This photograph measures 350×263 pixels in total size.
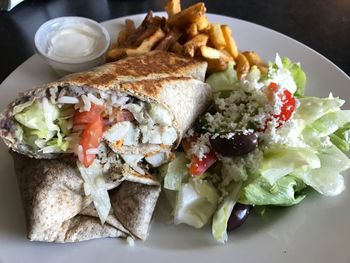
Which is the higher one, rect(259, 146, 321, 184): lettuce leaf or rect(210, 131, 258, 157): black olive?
rect(210, 131, 258, 157): black olive

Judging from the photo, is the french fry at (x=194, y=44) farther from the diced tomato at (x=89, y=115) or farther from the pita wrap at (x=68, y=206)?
the pita wrap at (x=68, y=206)

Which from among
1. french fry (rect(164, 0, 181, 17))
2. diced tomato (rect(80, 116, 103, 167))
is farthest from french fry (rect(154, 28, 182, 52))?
diced tomato (rect(80, 116, 103, 167))

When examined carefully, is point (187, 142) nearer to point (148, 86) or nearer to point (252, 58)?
point (148, 86)

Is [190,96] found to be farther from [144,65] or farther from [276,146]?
[276,146]

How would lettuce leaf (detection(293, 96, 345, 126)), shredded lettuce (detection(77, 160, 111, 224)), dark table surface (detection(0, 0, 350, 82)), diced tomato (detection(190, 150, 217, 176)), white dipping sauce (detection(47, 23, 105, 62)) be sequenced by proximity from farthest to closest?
dark table surface (detection(0, 0, 350, 82))
white dipping sauce (detection(47, 23, 105, 62))
lettuce leaf (detection(293, 96, 345, 126))
diced tomato (detection(190, 150, 217, 176))
shredded lettuce (detection(77, 160, 111, 224))

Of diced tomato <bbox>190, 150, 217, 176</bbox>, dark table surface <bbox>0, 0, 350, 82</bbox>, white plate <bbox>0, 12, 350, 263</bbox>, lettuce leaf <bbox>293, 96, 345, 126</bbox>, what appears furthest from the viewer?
dark table surface <bbox>0, 0, 350, 82</bbox>

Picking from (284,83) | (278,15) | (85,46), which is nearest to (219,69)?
(284,83)

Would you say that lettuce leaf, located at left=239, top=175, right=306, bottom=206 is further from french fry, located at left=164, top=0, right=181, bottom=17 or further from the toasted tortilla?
french fry, located at left=164, top=0, right=181, bottom=17
